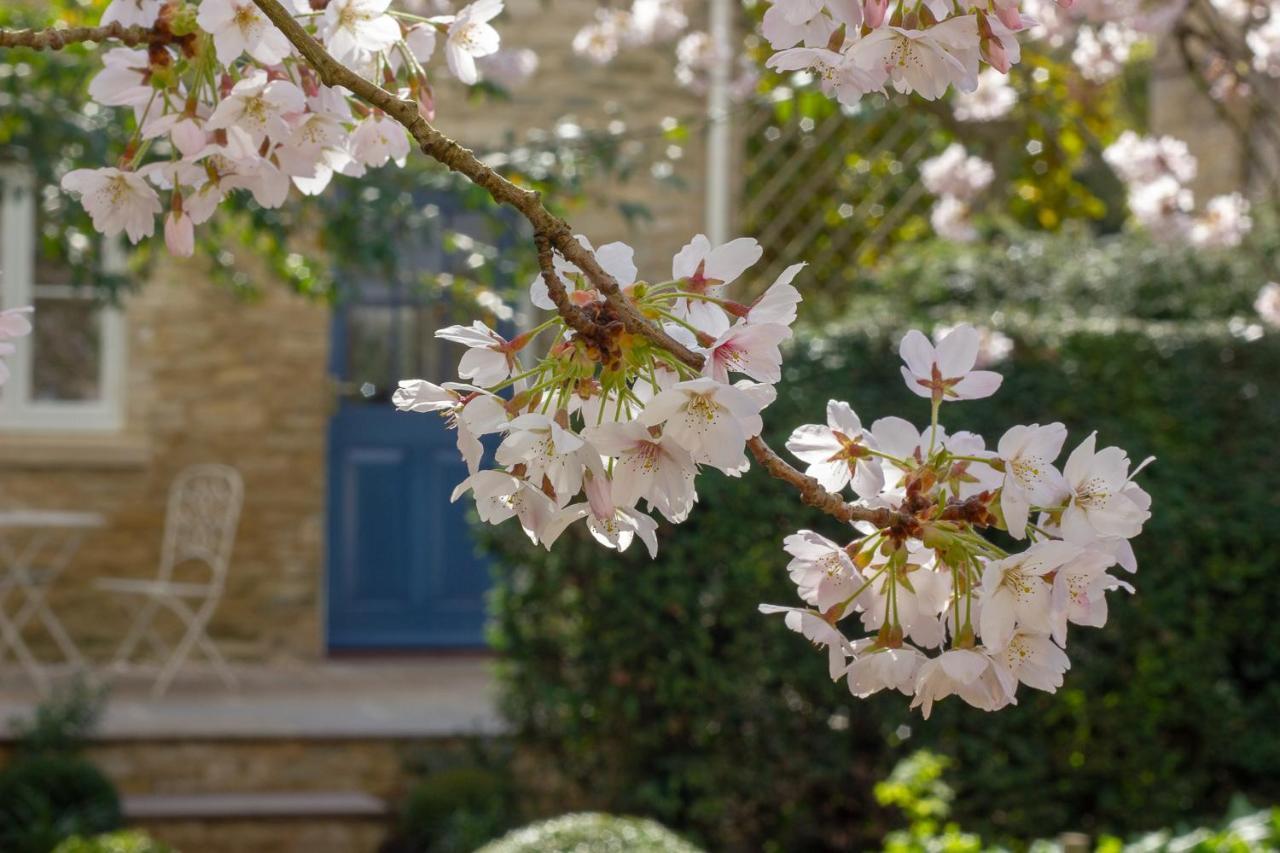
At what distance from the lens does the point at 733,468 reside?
2.87ft

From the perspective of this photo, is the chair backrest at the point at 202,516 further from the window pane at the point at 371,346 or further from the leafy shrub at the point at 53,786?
the leafy shrub at the point at 53,786

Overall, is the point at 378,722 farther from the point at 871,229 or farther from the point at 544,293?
the point at 544,293

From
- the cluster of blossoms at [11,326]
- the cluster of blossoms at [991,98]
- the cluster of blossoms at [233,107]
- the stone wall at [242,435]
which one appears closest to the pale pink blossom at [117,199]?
the cluster of blossoms at [233,107]

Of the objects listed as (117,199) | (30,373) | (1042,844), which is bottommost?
(1042,844)

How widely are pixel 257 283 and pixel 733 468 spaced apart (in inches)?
268

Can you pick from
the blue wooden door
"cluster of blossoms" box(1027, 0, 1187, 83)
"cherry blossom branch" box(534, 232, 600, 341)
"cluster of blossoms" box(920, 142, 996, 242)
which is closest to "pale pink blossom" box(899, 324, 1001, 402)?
"cherry blossom branch" box(534, 232, 600, 341)

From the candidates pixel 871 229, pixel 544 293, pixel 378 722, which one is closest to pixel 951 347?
pixel 544 293

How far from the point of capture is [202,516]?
736 cm

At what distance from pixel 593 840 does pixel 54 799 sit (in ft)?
8.15

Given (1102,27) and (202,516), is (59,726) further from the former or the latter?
(1102,27)

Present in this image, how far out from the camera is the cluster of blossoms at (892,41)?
0.96 m

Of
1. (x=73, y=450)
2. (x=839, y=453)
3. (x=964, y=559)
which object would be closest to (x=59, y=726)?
(x=73, y=450)

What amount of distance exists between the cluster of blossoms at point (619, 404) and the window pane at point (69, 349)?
7011 millimetres

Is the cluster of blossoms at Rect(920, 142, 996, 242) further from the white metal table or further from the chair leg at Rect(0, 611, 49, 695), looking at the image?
the chair leg at Rect(0, 611, 49, 695)
